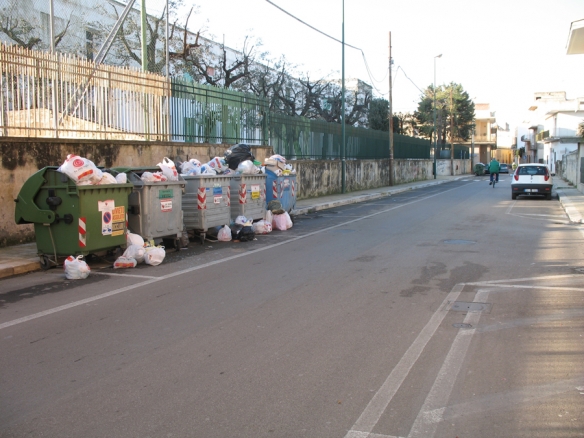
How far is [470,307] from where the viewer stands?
688cm

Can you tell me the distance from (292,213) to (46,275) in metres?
9.97

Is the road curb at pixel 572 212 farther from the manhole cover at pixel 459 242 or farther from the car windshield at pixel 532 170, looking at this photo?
the manhole cover at pixel 459 242

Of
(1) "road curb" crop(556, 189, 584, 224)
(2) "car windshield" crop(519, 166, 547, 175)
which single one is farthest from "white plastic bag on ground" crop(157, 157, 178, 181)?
(2) "car windshield" crop(519, 166, 547, 175)

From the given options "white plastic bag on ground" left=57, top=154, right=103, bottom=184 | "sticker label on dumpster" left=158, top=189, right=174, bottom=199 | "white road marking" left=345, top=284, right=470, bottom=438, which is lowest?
"white road marking" left=345, top=284, right=470, bottom=438

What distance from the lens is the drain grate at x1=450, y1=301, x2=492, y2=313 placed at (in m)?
6.74

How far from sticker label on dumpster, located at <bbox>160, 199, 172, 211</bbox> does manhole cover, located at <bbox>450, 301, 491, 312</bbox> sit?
6.23 meters

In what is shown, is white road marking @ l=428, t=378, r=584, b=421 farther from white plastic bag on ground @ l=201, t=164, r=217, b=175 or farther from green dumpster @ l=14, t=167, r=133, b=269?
white plastic bag on ground @ l=201, t=164, r=217, b=175

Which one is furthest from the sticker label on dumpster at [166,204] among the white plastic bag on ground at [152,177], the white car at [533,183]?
the white car at [533,183]

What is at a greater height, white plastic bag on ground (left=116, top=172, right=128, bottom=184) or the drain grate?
white plastic bag on ground (left=116, top=172, right=128, bottom=184)

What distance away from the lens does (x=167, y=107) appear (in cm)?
1702

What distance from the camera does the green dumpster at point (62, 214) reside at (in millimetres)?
9383

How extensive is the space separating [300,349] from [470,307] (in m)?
2.58

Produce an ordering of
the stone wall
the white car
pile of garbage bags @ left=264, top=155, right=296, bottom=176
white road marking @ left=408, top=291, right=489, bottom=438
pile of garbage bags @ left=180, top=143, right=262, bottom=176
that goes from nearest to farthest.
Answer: white road marking @ left=408, top=291, right=489, bottom=438 → the stone wall → pile of garbage bags @ left=180, top=143, right=262, bottom=176 → pile of garbage bags @ left=264, top=155, right=296, bottom=176 → the white car

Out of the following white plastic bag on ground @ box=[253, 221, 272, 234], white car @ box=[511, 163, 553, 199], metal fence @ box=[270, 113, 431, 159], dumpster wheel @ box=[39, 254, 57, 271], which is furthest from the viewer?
white car @ box=[511, 163, 553, 199]
